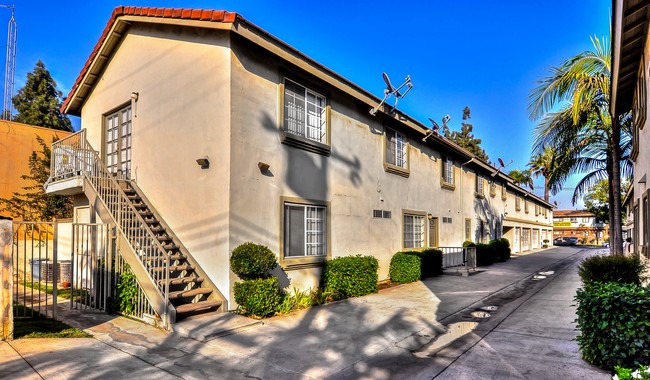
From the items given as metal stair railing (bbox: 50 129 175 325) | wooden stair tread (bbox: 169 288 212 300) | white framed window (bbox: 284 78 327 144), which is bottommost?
wooden stair tread (bbox: 169 288 212 300)

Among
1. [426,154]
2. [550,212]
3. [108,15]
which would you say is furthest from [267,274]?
[550,212]

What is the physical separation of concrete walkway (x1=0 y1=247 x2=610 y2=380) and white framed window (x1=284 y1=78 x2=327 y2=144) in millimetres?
4559

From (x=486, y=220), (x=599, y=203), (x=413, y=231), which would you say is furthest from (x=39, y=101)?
(x=599, y=203)

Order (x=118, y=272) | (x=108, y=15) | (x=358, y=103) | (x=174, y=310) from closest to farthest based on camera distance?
(x=174, y=310)
(x=118, y=272)
(x=108, y=15)
(x=358, y=103)

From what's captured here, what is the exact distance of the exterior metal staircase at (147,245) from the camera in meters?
7.20

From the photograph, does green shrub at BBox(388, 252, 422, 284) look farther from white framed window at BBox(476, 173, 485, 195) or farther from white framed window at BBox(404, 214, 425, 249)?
white framed window at BBox(476, 173, 485, 195)

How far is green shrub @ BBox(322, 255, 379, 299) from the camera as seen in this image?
9.97 m

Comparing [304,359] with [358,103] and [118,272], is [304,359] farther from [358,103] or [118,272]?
[358,103]

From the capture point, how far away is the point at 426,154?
16531 mm

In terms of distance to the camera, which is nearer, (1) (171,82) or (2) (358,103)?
(1) (171,82)

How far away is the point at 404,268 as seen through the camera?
12812mm

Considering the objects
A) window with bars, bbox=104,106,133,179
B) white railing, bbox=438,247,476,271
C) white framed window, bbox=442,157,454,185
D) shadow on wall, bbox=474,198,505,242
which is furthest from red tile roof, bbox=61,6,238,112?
shadow on wall, bbox=474,198,505,242

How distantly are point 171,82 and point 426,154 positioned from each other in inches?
429

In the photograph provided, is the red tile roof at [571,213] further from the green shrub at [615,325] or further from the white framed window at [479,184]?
the green shrub at [615,325]
